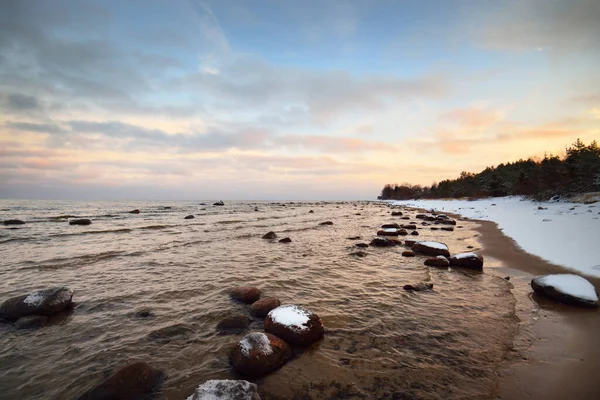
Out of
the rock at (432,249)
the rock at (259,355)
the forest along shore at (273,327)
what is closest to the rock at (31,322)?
the forest along shore at (273,327)

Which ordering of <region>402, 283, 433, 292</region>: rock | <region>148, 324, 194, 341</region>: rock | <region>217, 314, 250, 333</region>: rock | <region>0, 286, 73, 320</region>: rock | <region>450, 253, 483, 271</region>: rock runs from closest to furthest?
<region>148, 324, 194, 341</region>: rock, <region>217, 314, 250, 333</region>: rock, <region>0, 286, 73, 320</region>: rock, <region>402, 283, 433, 292</region>: rock, <region>450, 253, 483, 271</region>: rock

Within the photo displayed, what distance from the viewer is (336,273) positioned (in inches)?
400

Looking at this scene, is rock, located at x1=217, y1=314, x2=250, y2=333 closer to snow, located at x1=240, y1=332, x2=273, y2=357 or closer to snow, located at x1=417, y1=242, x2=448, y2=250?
snow, located at x1=240, y1=332, x2=273, y2=357

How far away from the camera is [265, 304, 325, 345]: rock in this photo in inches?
203

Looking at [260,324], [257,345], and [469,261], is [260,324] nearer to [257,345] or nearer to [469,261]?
[257,345]

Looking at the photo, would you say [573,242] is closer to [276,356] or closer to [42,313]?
[276,356]

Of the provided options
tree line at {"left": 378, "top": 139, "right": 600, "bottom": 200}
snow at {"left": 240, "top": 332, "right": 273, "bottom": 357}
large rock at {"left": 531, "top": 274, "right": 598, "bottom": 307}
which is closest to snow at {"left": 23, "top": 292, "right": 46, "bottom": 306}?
snow at {"left": 240, "top": 332, "right": 273, "bottom": 357}

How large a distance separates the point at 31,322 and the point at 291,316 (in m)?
6.18

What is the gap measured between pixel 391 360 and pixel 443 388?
91 cm

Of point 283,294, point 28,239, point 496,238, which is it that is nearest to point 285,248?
point 283,294

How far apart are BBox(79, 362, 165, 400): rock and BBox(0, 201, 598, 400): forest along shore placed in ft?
0.07

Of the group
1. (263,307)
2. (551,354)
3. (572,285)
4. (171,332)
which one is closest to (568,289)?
(572,285)

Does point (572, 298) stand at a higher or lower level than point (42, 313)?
higher

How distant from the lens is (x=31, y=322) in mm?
5883
